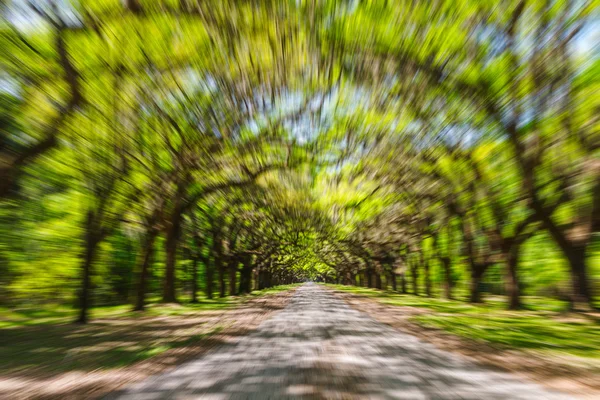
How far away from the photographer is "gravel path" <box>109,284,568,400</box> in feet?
15.7

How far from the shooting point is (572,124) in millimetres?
10508

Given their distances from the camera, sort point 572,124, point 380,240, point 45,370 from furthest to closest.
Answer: point 380,240, point 572,124, point 45,370

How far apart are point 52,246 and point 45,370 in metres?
18.0

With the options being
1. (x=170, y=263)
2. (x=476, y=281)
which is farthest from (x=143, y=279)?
(x=476, y=281)

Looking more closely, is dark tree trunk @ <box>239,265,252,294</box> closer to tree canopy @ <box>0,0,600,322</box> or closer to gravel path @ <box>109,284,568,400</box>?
tree canopy @ <box>0,0,600,322</box>

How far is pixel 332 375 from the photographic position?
5.68 meters

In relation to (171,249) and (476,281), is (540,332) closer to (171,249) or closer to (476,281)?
(476,281)

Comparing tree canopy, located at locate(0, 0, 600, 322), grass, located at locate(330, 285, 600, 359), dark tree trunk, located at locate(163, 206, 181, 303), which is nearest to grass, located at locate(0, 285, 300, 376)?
tree canopy, located at locate(0, 0, 600, 322)

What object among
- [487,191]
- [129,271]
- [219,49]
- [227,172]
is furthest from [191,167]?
[129,271]

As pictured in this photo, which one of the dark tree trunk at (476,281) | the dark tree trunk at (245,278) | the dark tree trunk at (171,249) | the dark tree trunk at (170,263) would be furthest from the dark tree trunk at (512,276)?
the dark tree trunk at (245,278)

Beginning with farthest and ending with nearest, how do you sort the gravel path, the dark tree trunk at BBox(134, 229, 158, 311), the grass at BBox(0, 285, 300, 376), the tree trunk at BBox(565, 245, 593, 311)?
the dark tree trunk at BBox(134, 229, 158, 311), the tree trunk at BBox(565, 245, 593, 311), the grass at BBox(0, 285, 300, 376), the gravel path

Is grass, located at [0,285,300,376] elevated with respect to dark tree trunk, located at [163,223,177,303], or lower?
lower

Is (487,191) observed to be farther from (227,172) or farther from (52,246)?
(52,246)

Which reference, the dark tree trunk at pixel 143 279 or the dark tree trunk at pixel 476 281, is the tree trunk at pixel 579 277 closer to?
the dark tree trunk at pixel 476 281
